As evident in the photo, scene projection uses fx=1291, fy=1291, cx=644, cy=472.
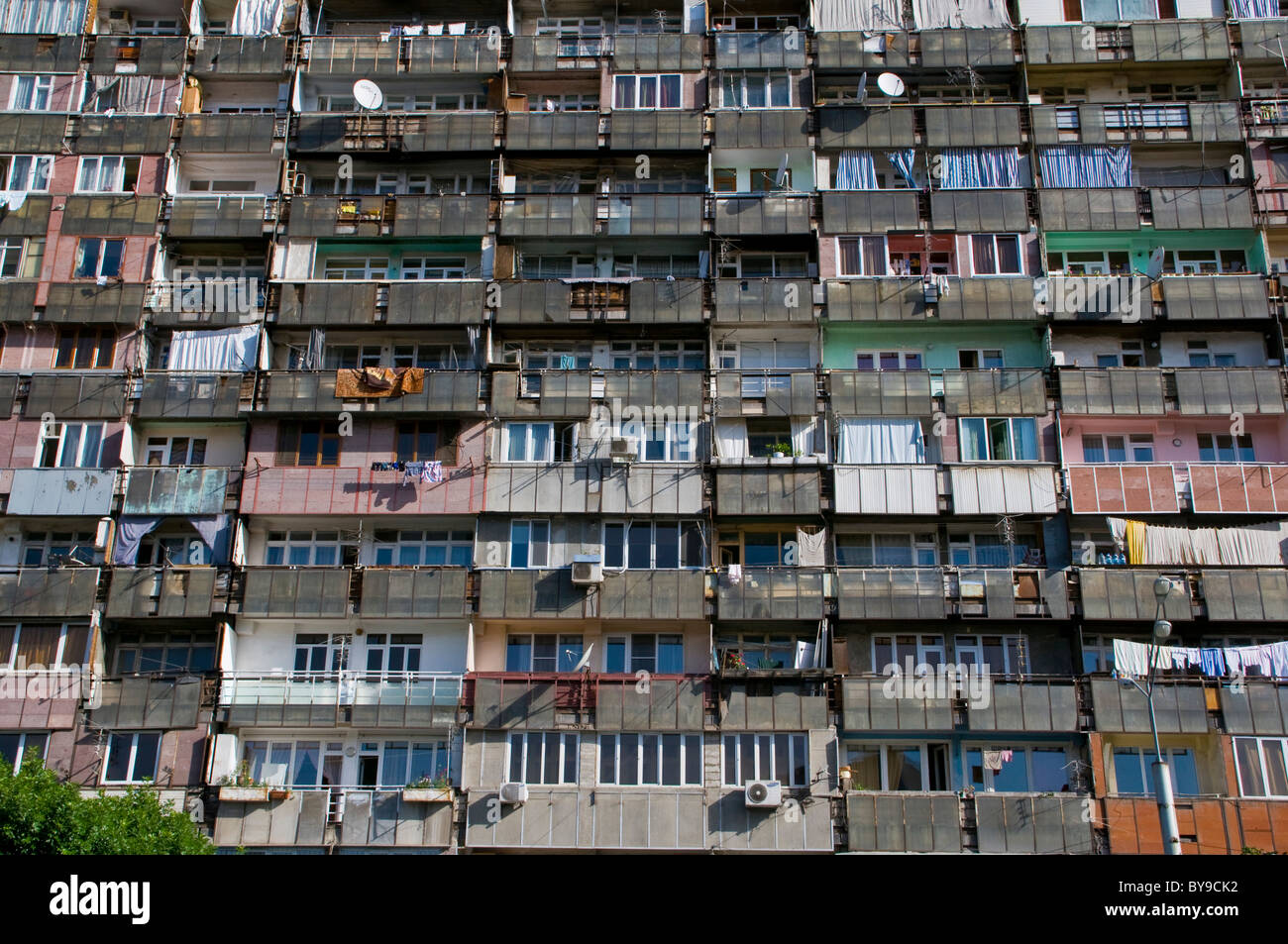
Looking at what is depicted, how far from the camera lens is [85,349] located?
4066 centimetres

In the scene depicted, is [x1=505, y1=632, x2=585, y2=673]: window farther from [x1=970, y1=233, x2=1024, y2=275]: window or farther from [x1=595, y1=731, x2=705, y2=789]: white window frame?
[x1=970, y1=233, x2=1024, y2=275]: window

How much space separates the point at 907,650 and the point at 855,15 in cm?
2201

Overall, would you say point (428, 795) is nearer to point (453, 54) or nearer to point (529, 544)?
point (529, 544)

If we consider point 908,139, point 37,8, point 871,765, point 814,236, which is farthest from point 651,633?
point 37,8

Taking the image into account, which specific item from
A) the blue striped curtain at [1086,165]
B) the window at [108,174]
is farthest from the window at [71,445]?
the blue striped curtain at [1086,165]

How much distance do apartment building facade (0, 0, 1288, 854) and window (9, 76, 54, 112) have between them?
0.38m

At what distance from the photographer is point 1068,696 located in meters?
35.0

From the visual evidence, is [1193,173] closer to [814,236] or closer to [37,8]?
[814,236]

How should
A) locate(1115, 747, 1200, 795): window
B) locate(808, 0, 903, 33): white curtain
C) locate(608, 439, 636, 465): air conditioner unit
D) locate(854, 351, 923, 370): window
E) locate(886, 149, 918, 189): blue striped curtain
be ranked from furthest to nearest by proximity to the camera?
locate(808, 0, 903, 33): white curtain → locate(886, 149, 918, 189): blue striped curtain → locate(854, 351, 923, 370): window → locate(608, 439, 636, 465): air conditioner unit → locate(1115, 747, 1200, 795): window

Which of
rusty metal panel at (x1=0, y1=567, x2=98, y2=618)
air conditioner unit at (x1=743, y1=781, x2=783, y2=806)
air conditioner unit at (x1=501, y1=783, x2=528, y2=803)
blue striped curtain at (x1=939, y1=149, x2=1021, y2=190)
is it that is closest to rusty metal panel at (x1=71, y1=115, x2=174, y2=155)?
rusty metal panel at (x1=0, y1=567, x2=98, y2=618)

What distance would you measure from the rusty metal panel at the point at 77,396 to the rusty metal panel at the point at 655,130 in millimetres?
17467

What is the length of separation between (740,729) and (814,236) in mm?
16065

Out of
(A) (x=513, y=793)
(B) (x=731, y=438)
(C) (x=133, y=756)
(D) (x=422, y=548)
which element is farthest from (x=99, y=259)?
(A) (x=513, y=793)

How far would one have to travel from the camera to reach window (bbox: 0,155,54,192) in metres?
42.5
